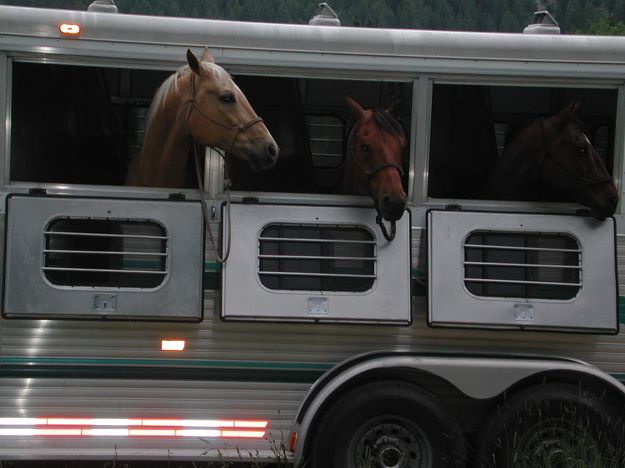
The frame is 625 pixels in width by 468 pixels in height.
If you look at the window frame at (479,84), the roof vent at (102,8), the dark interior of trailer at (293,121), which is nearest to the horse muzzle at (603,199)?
the window frame at (479,84)

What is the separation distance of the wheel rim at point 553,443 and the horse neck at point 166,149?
2.40 metres

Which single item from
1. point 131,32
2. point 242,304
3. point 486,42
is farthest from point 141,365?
point 486,42

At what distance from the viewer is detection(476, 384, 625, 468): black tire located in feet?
16.7

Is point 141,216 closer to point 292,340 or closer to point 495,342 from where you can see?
point 292,340

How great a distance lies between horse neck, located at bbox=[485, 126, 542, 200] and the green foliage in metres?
5.27

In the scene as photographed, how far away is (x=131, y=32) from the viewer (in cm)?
500

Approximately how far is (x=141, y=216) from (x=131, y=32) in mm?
996

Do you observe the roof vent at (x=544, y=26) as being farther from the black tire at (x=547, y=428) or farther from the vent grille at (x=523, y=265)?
the black tire at (x=547, y=428)

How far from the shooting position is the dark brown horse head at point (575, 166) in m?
5.09

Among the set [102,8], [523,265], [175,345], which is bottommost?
[175,345]

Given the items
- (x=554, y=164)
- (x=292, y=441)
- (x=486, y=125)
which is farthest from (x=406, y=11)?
(x=292, y=441)

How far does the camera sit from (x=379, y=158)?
5.02 m

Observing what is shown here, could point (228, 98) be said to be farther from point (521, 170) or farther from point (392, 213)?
point (521, 170)

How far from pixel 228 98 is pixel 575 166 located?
6.43 ft
